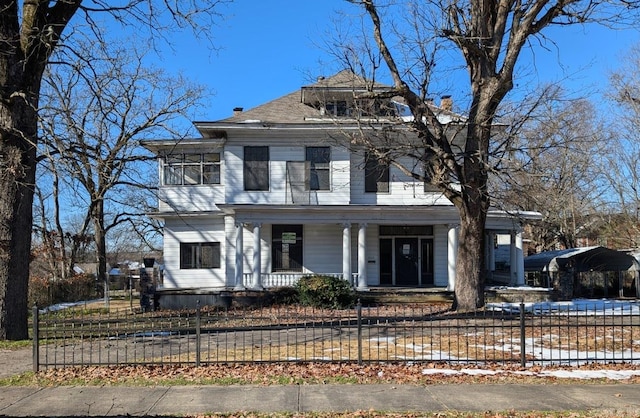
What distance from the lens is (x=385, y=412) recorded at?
6.83 m

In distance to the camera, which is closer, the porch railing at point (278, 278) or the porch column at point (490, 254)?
the porch railing at point (278, 278)

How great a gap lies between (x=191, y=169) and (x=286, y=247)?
517cm

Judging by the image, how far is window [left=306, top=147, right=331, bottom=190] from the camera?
23062 millimetres

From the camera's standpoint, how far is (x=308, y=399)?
24.5 feet

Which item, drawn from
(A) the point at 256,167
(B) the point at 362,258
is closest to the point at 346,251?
(B) the point at 362,258

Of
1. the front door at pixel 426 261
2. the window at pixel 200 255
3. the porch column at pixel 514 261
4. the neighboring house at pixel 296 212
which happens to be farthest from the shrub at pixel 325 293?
the porch column at pixel 514 261

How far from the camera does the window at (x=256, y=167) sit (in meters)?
23.1

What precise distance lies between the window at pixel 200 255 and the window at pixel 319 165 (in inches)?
197

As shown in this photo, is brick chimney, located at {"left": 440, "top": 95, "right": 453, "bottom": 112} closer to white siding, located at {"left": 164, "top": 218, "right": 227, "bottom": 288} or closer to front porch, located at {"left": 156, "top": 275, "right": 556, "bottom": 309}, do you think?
front porch, located at {"left": 156, "top": 275, "right": 556, "bottom": 309}

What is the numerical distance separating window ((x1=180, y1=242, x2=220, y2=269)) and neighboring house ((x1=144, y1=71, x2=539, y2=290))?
0.14 ft

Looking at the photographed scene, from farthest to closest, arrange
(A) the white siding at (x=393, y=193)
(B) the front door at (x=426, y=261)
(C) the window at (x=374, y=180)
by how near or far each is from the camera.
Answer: (B) the front door at (x=426, y=261) < (C) the window at (x=374, y=180) < (A) the white siding at (x=393, y=193)

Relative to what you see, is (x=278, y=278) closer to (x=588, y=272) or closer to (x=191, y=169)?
(x=191, y=169)

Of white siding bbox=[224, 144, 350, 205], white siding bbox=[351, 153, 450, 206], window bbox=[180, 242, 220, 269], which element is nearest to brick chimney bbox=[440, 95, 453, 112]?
white siding bbox=[351, 153, 450, 206]

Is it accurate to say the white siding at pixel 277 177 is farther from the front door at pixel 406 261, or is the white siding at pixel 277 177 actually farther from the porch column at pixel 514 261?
the porch column at pixel 514 261
